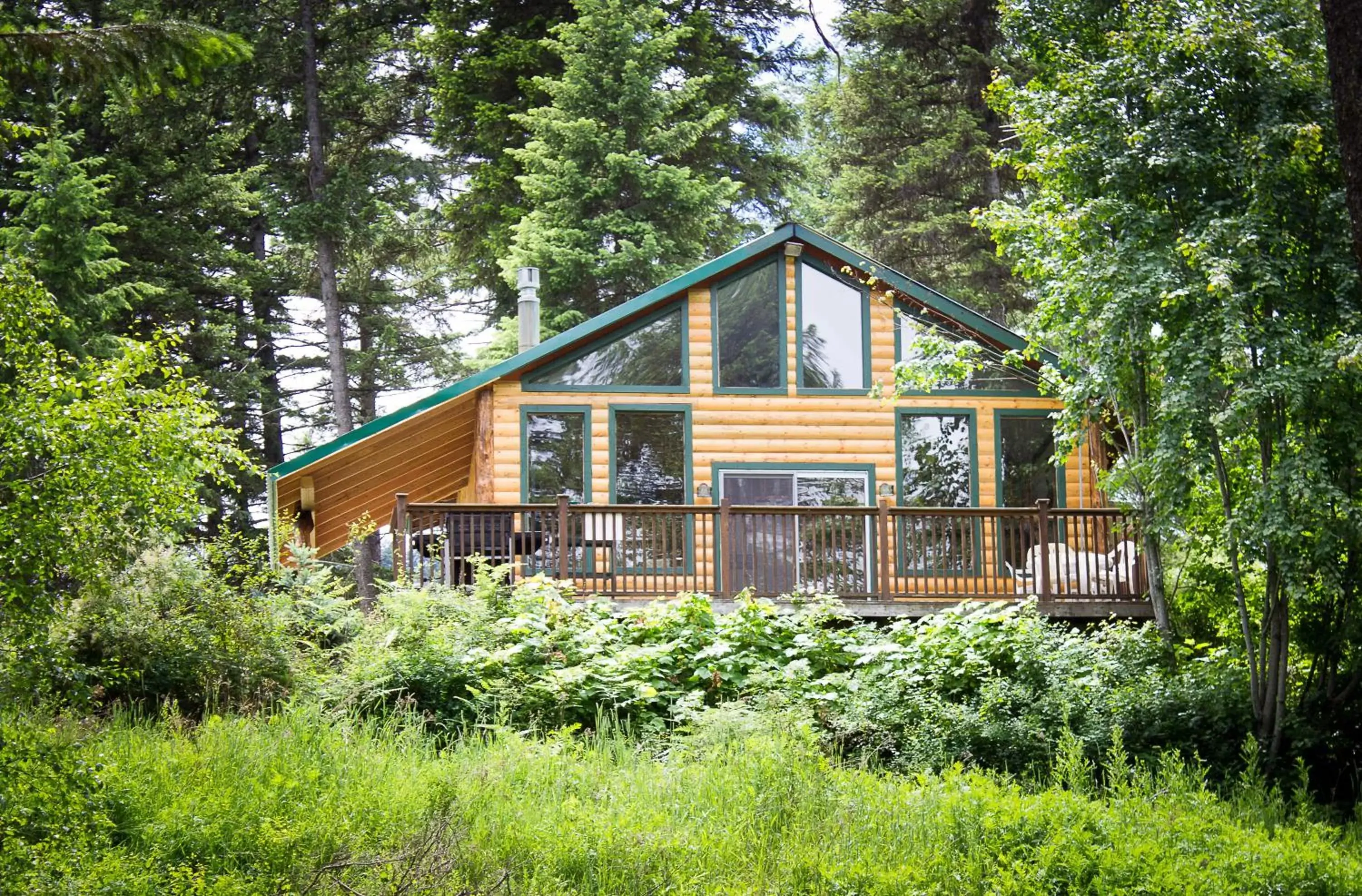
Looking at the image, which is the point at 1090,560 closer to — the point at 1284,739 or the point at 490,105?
the point at 1284,739

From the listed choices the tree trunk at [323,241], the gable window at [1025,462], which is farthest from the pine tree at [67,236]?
the gable window at [1025,462]

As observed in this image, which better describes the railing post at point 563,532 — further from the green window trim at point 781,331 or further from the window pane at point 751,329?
the window pane at point 751,329

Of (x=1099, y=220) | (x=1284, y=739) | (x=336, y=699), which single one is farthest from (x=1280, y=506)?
(x=336, y=699)

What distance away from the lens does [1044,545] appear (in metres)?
12.2

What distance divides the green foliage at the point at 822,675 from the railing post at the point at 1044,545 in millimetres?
1760

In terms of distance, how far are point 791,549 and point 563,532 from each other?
90.5 inches

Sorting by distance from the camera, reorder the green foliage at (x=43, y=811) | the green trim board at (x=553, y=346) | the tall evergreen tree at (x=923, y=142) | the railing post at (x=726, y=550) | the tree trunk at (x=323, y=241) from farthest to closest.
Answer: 1. the tall evergreen tree at (x=923, y=142)
2. the tree trunk at (x=323, y=241)
3. the green trim board at (x=553, y=346)
4. the railing post at (x=726, y=550)
5. the green foliage at (x=43, y=811)

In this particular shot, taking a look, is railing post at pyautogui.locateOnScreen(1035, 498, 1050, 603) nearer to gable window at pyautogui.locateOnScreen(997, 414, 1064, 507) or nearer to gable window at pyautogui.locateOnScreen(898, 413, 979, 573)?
gable window at pyautogui.locateOnScreen(898, 413, 979, 573)

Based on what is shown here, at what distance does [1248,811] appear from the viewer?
23.3ft

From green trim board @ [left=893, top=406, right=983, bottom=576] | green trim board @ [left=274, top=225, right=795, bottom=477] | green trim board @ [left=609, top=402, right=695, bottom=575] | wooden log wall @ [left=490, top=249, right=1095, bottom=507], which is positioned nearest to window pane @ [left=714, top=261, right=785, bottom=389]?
wooden log wall @ [left=490, top=249, right=1095, bottom=507]

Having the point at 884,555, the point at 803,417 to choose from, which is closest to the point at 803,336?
the point at 803,417

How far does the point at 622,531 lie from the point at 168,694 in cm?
539

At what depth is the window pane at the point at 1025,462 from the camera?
14.6 meters

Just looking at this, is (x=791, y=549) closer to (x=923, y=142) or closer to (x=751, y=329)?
(x=751, y=329)
